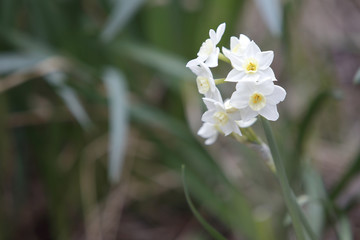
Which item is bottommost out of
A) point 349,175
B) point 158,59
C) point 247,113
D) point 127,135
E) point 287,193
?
point 127,135

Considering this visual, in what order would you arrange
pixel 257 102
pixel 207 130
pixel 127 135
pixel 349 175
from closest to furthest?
pixel 257 102
pixel 207 130
pixel 349 175
pixel 127 135

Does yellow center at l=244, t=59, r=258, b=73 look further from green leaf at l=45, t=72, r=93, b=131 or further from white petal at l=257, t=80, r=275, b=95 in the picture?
green leaf at l=45, t=72, r=93, b=131

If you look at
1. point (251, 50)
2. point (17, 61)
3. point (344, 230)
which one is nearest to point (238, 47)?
point (251, 50)

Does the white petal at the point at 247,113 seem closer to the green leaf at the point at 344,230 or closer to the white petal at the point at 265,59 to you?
the white petal at the point at 265,59

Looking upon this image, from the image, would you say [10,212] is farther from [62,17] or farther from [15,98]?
[62,17]

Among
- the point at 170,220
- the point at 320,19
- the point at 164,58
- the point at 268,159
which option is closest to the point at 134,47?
the point at 164,58

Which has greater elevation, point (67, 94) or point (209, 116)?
point (209, 116)

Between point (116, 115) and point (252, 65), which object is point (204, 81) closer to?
point (252, 65)

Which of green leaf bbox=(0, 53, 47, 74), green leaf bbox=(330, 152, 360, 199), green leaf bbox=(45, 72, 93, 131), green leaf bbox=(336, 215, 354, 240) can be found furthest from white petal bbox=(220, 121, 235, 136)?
green leaf bbox=(0, 53, 47, 74)
